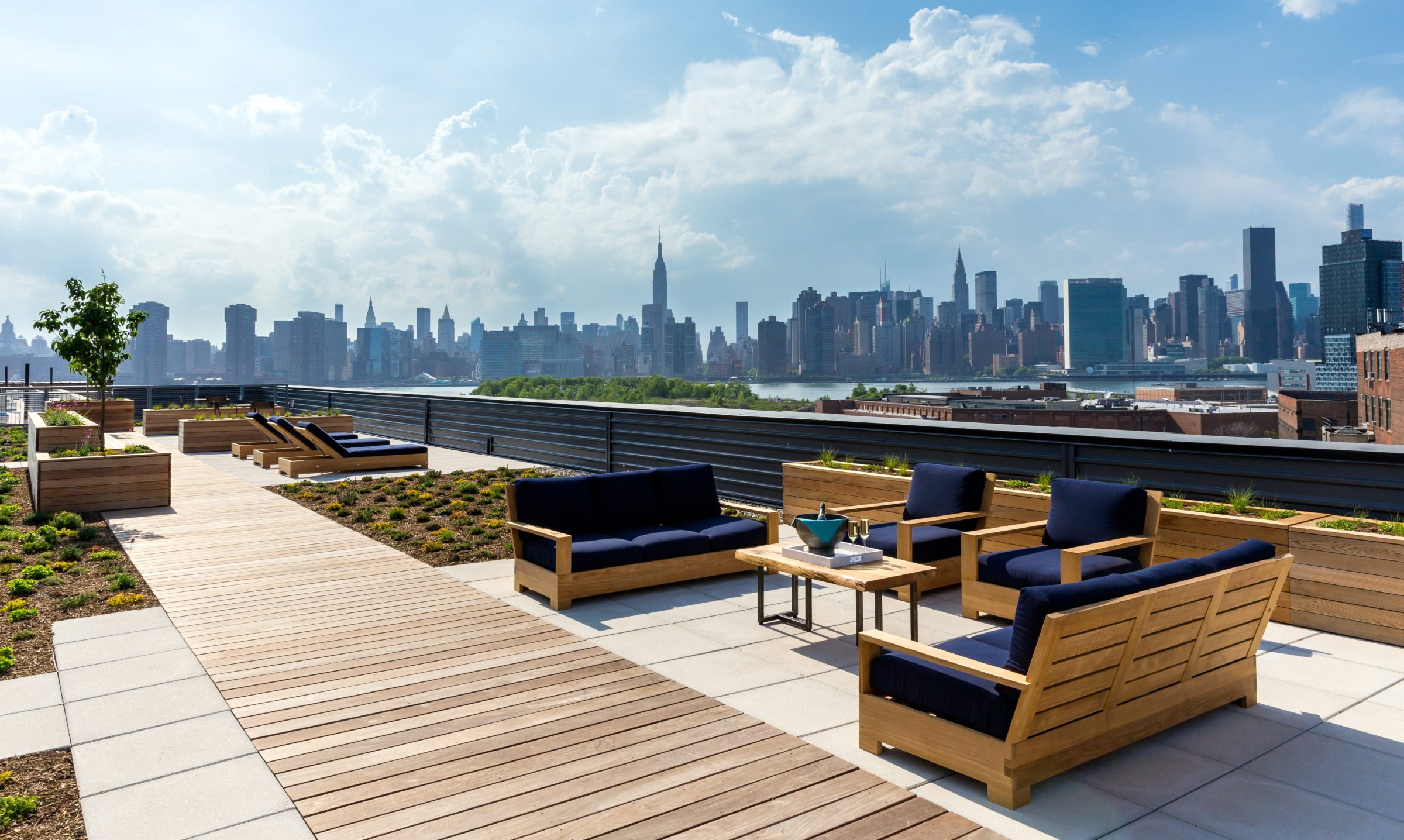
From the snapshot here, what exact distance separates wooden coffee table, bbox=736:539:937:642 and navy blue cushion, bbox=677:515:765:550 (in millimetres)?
857

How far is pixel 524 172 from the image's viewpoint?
64.9ft

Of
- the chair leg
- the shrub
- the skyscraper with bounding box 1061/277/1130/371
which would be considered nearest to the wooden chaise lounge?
the shrub

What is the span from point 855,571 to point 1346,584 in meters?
2.68

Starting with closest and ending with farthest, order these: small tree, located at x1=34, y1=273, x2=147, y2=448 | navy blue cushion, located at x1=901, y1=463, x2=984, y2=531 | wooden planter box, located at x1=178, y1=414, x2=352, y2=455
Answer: navy blue cushion, located at x1=901, y1=463, x2=984, y2=531 → small tree, located at x1=34, y1=273, x2=147, y2=448 → wooden planter box, located at x1=178, y1=414, x2=352, y2=455

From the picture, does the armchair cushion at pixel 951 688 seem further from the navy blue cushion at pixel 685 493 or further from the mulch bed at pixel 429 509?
the mulch bed at pixel 429 509

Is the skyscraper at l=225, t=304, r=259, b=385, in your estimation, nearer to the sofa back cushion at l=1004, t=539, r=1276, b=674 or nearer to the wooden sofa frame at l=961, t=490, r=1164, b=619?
the wooden sofa frame at l=961, t=490, r=1164, b=619

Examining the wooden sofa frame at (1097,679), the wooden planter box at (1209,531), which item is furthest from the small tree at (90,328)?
the wooden planter box at (1209,531)

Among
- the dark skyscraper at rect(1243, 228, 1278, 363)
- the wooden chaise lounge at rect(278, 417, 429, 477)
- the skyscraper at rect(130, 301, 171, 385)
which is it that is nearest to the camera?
the wooden chaise lounge at rect(278, 417, 429, 477)

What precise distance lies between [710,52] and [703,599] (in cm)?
1549

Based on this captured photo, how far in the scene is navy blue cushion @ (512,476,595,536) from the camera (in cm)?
557

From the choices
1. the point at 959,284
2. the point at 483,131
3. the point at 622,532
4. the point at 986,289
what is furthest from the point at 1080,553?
the point at 959,284

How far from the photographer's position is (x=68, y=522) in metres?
7.79

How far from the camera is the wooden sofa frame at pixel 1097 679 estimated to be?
268cm

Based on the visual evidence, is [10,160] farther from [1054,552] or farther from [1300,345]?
[1300,345]
